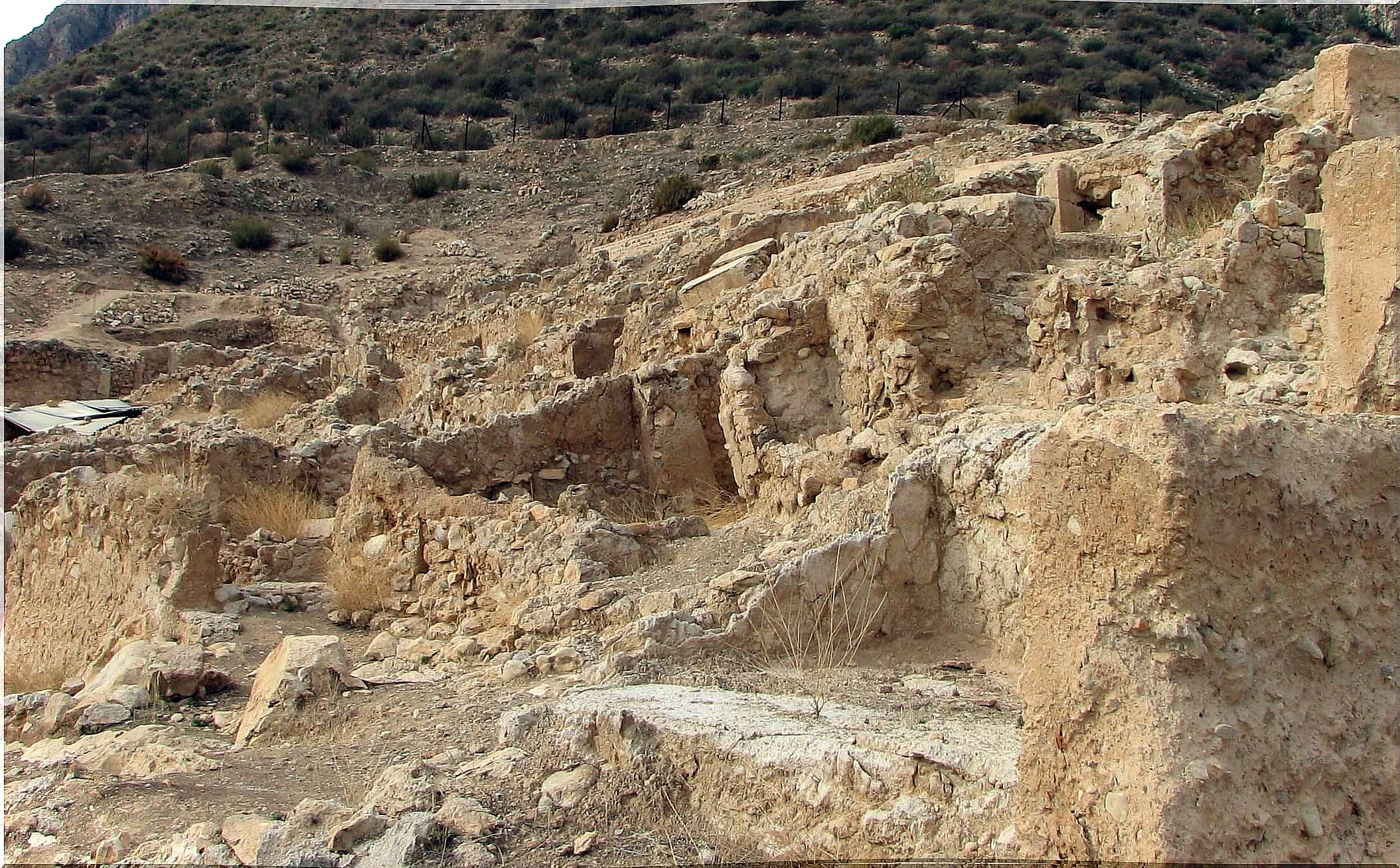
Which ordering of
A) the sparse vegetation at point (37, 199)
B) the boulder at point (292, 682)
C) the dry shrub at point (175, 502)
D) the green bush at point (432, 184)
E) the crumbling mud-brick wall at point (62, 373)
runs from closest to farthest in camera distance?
the boulder at point (292, 682) → the dry shrub at point (175, 502) → the crumbling mud-brick wall at point (62, 373) → the sparse vegetation at point (37, 199) → the green bush at point (432, 184)

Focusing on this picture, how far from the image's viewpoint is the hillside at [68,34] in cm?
5756

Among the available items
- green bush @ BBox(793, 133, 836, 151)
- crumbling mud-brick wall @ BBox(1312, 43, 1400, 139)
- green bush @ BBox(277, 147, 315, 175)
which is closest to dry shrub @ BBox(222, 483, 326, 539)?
crumbling mud-brick wall @ BBox(1312, 43, 1400, 139)

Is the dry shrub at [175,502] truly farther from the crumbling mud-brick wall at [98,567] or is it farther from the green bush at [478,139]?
the green bush at [478,139]

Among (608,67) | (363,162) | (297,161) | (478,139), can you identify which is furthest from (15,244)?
(608,67)

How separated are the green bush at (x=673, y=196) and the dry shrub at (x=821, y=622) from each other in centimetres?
1591

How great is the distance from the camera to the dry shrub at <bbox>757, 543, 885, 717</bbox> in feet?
12.8

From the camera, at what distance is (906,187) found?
1025 centimetres

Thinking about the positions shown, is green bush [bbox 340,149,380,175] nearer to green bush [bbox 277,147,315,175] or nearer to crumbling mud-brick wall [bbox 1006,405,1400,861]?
green bush [bbox 277,147,315,175]

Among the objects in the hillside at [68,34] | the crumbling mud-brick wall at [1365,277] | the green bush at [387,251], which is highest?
the hillside at [68,34]

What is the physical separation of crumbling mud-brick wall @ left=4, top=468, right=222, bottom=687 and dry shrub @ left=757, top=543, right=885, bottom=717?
11.5 feet

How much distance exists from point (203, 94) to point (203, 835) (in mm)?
43267

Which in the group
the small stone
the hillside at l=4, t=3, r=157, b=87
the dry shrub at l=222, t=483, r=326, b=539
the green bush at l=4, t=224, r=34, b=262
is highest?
the hillside at l=4, t=3, r=157, b=87

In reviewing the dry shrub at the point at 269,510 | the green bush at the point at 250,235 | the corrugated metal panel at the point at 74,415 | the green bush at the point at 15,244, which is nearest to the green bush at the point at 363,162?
the green bush at the point at 250,235

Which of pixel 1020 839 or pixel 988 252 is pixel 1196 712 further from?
pixel 988 252
